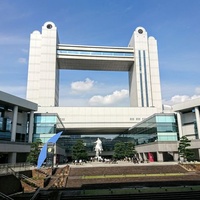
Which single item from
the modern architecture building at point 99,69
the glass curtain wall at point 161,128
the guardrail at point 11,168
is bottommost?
the guardrail at point 11,168

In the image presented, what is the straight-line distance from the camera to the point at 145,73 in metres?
80.2

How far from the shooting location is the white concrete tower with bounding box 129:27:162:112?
77.9 metres

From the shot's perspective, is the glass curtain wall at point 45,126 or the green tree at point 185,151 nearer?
the green tree at point 185,151

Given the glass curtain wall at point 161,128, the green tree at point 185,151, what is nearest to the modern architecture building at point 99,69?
the glass curtain wall at point 161,128

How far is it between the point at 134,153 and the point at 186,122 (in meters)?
20.6

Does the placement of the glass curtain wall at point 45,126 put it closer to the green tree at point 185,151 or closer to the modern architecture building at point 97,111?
the modern architecture building at point 97,111

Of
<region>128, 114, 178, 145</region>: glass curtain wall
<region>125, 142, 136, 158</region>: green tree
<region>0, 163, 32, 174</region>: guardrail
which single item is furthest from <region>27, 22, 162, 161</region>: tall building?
<region>0, 163, 32, 174</region>: guardrail

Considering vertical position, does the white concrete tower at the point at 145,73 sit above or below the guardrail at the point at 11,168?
above

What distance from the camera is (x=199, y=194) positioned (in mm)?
16594

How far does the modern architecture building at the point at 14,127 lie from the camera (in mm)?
43975

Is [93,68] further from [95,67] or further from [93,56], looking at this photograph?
[93,56]

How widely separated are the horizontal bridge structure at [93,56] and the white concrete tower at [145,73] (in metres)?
3.68

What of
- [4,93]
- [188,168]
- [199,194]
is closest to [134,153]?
[188,168]

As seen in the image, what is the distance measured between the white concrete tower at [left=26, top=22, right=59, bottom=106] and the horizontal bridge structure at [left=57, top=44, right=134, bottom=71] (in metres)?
3.95
